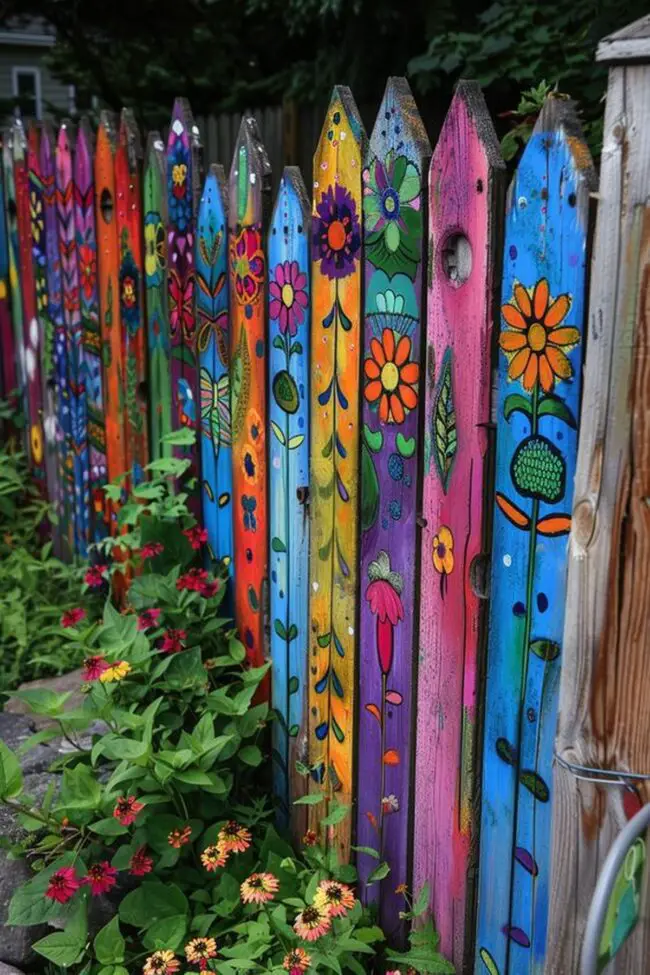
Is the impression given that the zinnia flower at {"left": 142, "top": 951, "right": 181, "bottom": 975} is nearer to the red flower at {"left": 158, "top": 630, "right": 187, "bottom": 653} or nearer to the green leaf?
the green leaf

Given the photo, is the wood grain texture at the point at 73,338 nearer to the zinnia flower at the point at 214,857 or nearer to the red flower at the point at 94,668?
the red flower at the point at 94,668

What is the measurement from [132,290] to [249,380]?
2.80ft

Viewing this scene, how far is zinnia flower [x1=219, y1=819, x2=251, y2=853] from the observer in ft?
7.19

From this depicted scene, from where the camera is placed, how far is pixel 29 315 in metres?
4.16

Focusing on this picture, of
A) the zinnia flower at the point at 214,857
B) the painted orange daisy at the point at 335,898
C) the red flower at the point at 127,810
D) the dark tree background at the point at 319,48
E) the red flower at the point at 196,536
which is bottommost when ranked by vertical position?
the zinnia flower at the point at 214,857

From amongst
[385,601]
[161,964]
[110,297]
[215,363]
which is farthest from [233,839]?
[110,297]

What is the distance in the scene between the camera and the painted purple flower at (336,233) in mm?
2082

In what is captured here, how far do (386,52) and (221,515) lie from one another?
4.38 m

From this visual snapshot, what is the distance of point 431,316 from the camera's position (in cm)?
188

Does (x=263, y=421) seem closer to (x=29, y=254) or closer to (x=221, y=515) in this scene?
(x=221, y=515)

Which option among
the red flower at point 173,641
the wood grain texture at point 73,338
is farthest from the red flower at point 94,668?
the wood grain texture at point 73,338

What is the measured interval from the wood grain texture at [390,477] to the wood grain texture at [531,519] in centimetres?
26

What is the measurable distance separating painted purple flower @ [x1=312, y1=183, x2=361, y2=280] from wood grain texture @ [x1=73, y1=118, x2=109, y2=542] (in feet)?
4.88

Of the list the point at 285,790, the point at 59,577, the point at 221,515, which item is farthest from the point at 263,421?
the point at 59,577
